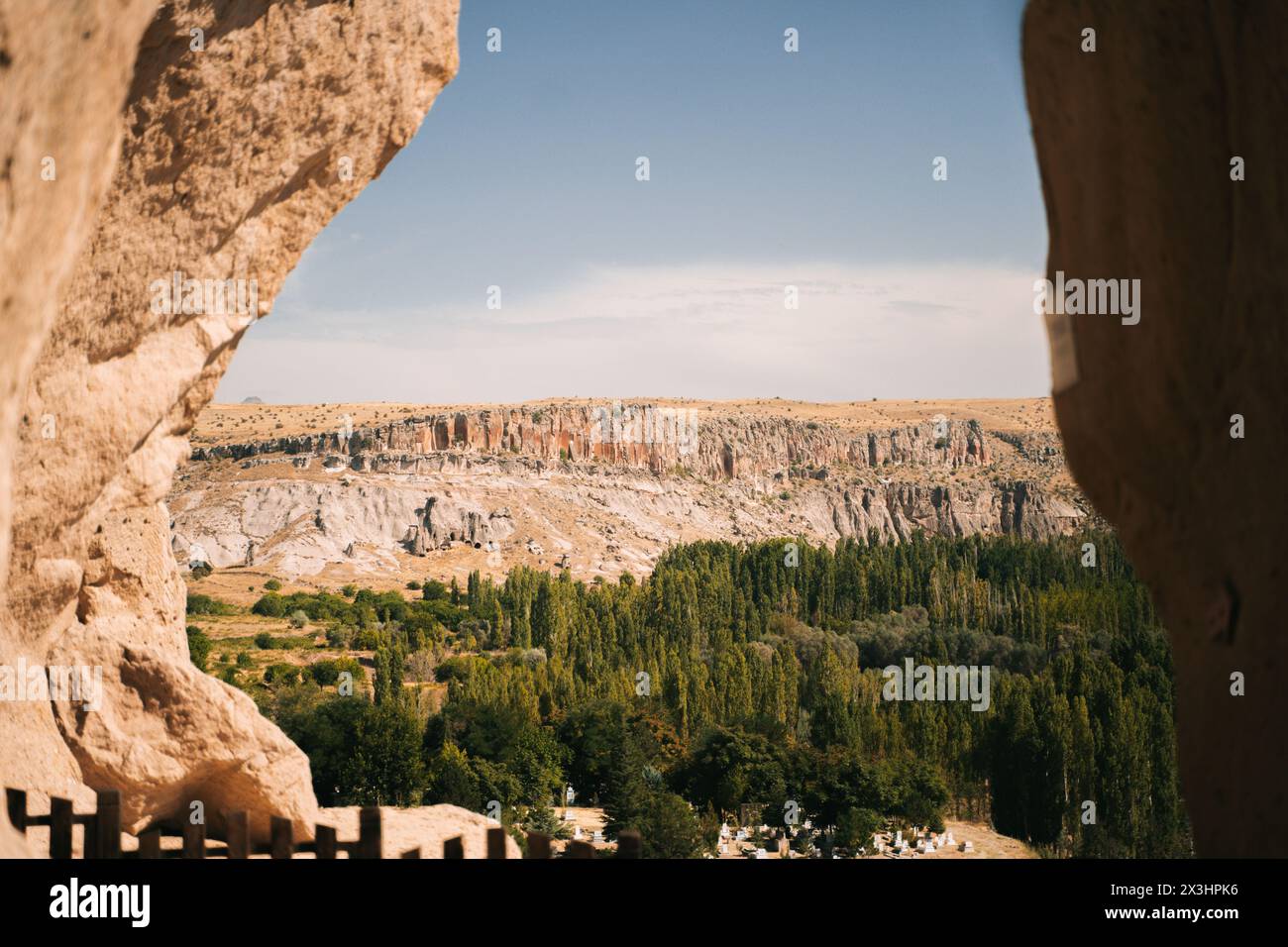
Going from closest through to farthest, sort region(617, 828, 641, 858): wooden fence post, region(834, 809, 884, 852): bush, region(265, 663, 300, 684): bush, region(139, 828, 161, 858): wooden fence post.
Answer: region(617, 828, 641, 858): wooden fence post → region(139, 828, 161, 858): wooden fence post → region(834, 809, 884, 852): bush → region(265, 663, 300, 684): bush

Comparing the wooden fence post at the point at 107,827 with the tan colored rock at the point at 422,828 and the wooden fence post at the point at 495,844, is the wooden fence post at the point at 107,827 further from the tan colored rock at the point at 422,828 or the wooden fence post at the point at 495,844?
the tan colored rock at the point at 422,828

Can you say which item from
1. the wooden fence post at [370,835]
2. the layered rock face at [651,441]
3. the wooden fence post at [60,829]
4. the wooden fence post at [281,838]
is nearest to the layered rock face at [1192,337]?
the wooden fence post at [370,835]

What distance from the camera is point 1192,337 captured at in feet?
16.4

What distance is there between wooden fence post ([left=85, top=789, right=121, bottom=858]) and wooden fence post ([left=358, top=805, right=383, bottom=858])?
3.77 ft

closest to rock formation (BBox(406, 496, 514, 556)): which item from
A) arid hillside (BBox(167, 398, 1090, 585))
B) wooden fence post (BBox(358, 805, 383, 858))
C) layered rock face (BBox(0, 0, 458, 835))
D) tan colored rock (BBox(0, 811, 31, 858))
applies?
arid hillside (BBox(167, 398, 1090, 585))

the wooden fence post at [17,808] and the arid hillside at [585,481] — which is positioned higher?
the arid hillside at [585,481]

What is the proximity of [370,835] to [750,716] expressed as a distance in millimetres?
41926

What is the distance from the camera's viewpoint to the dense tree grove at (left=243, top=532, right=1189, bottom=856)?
35.8m

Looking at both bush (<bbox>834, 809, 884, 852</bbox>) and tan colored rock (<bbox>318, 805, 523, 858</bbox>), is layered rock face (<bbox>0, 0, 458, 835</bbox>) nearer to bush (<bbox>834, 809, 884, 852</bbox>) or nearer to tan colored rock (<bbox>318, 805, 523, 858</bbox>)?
tan colored rock (<bbox>318, 805, 523, 858</bbox>)

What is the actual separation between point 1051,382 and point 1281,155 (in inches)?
76.4

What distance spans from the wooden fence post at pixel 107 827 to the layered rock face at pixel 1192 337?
4615mm

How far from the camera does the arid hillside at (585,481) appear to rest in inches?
3447
